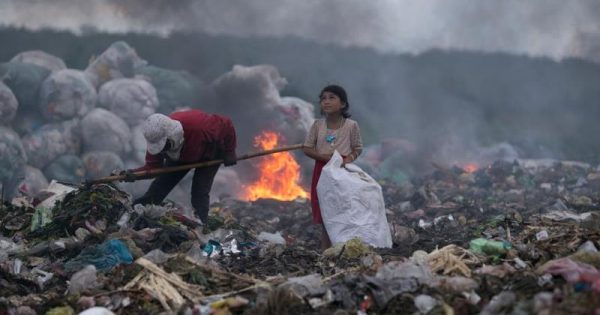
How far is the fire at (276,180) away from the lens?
1216 cm

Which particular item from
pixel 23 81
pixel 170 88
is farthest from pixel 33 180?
pixel 170 88

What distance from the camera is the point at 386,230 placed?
6508 mm

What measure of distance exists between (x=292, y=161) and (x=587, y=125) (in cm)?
859

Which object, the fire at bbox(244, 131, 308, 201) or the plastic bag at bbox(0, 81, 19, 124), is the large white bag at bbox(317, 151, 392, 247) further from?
the plastic bag at bbox(0, 81, 19, 124)

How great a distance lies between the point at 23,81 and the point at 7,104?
0.68 metres

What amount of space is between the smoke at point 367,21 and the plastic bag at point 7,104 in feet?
9.71

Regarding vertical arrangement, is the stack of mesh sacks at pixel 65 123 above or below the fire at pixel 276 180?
above

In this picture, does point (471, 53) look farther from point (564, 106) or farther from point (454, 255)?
point (454, 255)

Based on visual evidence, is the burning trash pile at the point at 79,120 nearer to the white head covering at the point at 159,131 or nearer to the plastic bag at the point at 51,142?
the plastic bag at the point at 51,142

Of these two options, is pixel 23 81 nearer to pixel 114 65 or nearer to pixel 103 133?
pixel 103 133

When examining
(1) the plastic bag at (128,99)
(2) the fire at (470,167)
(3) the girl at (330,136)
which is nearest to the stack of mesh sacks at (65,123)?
(1) the plastic bag at (128,99)

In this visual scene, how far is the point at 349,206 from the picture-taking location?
6.39 metres

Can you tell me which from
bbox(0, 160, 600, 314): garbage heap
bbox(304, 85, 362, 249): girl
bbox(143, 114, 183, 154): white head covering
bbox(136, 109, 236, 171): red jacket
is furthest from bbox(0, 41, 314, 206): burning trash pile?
bbox(304, 85, 362, 249): girl

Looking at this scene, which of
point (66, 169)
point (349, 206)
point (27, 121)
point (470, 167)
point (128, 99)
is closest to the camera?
point (349, 206)
